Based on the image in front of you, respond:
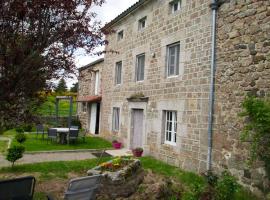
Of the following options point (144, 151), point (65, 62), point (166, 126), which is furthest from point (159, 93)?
point (65, 62)

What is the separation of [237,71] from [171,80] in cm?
313

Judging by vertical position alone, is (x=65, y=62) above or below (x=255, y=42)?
below

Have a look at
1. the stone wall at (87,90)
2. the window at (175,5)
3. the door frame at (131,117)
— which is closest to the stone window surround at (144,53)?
the door frame at (131,117)

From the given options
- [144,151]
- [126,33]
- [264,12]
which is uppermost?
[126,33]

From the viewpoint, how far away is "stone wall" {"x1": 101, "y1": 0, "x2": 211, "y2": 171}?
9180 mm

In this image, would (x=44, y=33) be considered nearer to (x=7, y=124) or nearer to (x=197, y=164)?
(x=7, y=124)

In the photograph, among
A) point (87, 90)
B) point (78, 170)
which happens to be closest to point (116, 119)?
point (87, 90)

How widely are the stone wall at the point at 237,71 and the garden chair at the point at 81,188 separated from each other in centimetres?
410

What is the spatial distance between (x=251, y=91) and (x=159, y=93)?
439 cm

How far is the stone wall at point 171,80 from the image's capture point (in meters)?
9.18

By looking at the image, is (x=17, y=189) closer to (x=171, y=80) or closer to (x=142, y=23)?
(x=171, y=80)

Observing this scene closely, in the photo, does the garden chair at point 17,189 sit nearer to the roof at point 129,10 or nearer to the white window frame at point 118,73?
the roof at point 129,10

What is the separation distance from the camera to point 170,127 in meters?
11.0

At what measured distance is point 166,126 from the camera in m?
11.1
